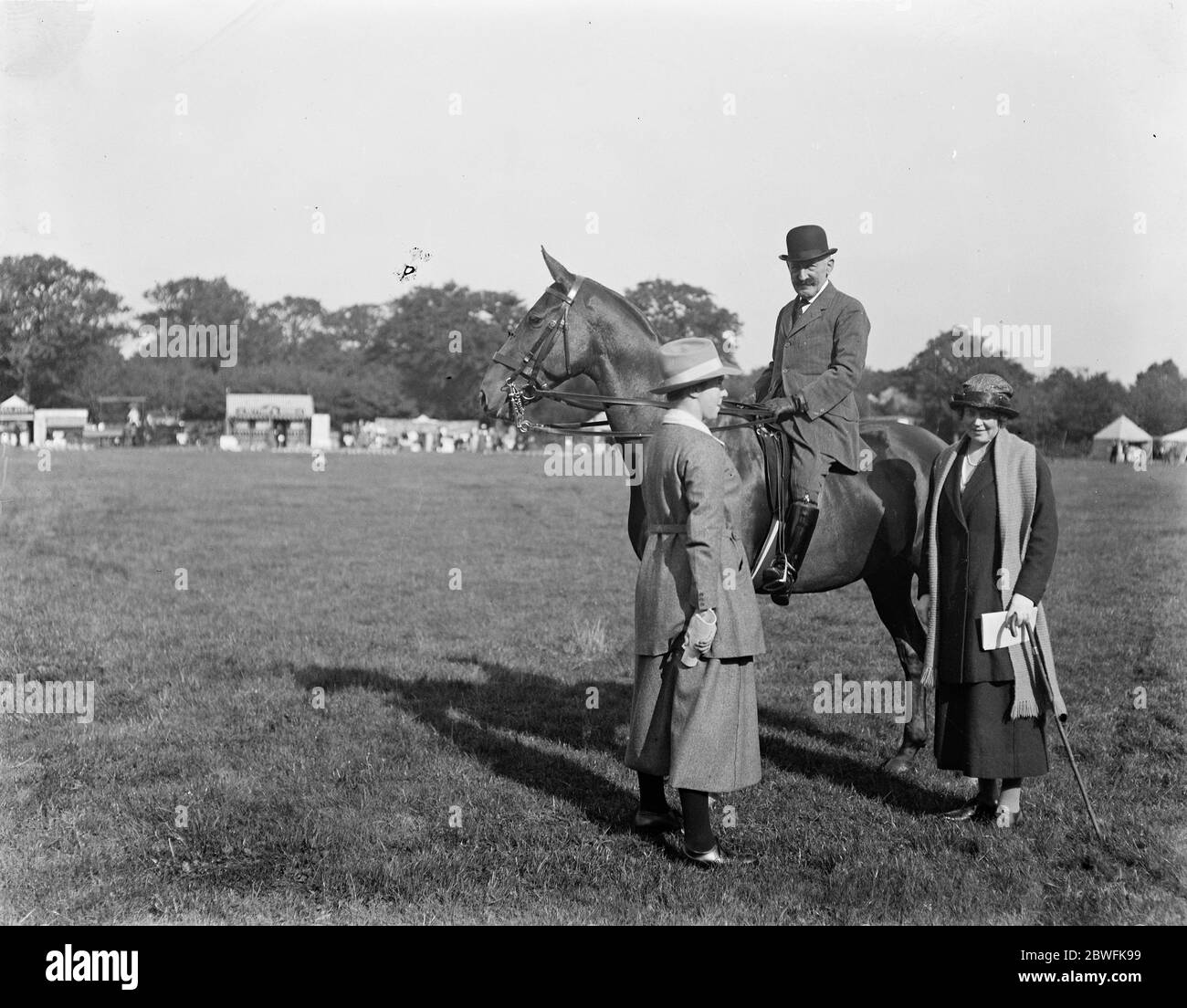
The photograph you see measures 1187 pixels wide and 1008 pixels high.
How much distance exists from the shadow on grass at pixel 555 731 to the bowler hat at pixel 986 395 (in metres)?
2.54

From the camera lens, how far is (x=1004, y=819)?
6246 millimetres

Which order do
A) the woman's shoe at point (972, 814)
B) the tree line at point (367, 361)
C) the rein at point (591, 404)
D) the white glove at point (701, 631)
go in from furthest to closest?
the tree line at point (367, 361) → the rein at point (591, 404) → the woman's shoe at point (972, 814) → the white glove at point (701, 631)

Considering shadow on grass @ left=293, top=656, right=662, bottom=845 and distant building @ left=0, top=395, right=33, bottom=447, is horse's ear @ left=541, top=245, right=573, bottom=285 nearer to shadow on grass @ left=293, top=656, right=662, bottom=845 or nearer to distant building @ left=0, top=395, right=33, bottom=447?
shadow on grass @ left=293, top=656, right=662, bottom=845

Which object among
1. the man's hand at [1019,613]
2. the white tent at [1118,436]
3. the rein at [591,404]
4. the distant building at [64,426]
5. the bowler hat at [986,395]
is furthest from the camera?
the distant building at [64,426]

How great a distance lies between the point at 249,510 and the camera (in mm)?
27172

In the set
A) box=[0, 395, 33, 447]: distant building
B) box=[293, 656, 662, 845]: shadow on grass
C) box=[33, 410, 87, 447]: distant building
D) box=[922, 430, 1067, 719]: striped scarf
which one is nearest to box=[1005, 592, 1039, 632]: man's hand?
box=[922, 430, 1067, 719]: striped scarf

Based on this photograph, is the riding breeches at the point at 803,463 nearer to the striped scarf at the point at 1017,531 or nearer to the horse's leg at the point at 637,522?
the horse's leg at the point at 637,522

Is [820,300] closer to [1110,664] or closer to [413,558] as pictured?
[1110,664]

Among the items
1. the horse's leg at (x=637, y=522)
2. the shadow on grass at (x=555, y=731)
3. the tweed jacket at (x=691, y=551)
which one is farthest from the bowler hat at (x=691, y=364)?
the shadow on grass at (x=555, y=731)

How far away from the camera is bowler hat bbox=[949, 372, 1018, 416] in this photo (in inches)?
242

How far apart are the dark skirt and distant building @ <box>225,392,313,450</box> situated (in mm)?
85355

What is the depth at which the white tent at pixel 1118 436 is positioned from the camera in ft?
157

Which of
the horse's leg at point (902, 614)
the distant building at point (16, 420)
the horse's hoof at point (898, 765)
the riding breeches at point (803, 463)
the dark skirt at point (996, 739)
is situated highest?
the distant building at point (16, 420)
